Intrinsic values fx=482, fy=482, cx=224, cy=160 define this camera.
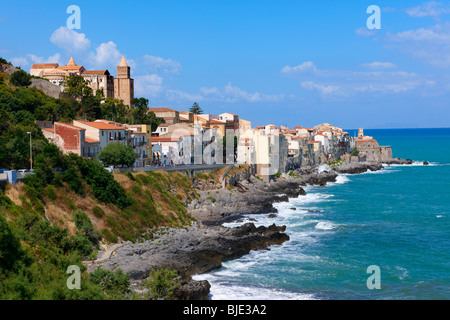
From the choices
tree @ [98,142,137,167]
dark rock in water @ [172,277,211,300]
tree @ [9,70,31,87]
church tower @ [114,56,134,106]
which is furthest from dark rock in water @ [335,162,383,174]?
dark rock in water @ [172,277,211,300]

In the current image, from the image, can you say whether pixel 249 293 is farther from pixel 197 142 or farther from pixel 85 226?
pixel 197 142

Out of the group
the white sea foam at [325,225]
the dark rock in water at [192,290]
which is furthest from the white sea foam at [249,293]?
the white sea foam at [325,225]

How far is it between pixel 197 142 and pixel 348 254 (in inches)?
1660

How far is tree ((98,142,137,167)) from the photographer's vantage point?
5100 cm

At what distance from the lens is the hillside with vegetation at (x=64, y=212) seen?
2453cm

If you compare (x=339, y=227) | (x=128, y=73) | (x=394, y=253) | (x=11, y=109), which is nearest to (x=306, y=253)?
(x=394, y=253)

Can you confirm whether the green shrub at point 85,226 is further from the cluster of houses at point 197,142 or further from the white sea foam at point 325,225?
the white sea foam at point 325,225

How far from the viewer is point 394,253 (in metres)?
41.1

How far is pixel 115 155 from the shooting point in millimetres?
50969

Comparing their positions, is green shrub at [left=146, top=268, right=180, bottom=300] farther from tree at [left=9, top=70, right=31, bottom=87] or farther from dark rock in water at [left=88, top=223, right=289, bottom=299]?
tree at [left=9, top=70, right=31, bottom=87]

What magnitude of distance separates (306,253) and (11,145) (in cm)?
2579

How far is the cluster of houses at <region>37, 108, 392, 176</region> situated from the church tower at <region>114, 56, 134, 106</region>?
714 centimetres

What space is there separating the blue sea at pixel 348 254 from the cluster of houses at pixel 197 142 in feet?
49.9

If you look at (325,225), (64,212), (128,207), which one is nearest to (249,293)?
(64,212)
